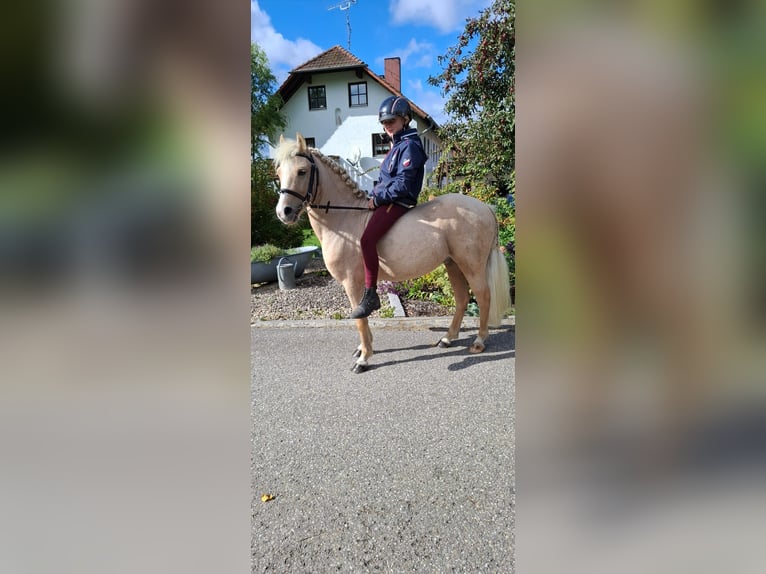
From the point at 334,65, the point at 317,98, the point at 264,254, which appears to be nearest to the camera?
the point at 264,254

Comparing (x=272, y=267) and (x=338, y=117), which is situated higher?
(x=338, y=117)

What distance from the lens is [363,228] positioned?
356cm

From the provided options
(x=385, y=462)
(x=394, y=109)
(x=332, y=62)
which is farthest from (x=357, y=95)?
(x=385, y=462)

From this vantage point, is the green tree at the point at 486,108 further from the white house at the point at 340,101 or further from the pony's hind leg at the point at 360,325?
the white house at the point at 340,101

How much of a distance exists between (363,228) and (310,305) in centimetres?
259

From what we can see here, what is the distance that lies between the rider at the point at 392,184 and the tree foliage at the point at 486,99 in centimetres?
362

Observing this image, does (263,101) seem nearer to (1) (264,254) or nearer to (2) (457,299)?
(1) (264,254)

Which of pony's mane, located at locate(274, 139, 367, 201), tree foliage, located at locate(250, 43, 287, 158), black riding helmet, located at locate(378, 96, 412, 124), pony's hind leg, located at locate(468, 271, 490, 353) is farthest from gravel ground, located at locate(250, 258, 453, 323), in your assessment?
tree foliage, located at locate(250, 43, 287, 158)

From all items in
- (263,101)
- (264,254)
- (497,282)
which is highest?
(263,101)

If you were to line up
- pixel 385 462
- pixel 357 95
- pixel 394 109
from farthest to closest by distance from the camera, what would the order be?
pixel 357 95 < pixel 394 109 < pixel 385 462

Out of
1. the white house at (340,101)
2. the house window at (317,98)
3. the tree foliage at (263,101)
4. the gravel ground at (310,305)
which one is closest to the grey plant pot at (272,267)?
the gravel ground at (310,305)
